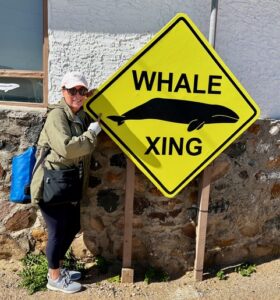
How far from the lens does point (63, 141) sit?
2908 millimetres

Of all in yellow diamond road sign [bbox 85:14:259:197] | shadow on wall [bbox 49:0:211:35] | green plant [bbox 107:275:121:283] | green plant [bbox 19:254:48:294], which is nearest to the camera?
yellow diamond road sign [bbox 85:14:259:197]

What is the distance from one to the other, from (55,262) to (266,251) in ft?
6.47

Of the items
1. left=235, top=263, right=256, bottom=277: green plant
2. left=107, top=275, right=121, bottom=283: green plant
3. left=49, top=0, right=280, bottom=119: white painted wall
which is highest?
left=49, top=0, right=280, bottom=119: white painted wall

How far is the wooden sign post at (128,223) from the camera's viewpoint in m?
3.36

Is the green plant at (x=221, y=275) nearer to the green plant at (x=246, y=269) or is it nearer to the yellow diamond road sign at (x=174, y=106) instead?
the green plant at (x=246, y=269)

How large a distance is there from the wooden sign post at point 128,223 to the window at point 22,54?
0.93 m

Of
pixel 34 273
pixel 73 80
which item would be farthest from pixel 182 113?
pixel 34 273

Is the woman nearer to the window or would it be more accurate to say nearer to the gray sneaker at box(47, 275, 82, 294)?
the gray sneaker at box(47, 275, 82, 294)

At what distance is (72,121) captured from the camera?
3.06 m

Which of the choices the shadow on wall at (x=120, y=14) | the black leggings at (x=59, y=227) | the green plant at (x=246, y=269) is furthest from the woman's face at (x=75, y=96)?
the green plant at (x=246, y=269)

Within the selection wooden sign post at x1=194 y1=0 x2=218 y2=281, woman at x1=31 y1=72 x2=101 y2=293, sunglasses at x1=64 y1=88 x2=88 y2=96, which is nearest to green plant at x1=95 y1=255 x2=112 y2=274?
woman at x1=31 y1=72 x2=101 y2=293

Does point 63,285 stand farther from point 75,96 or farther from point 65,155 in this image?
point 75,96

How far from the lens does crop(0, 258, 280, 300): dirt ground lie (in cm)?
336

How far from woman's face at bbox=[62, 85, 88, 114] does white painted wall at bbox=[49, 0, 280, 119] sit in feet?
1.14
